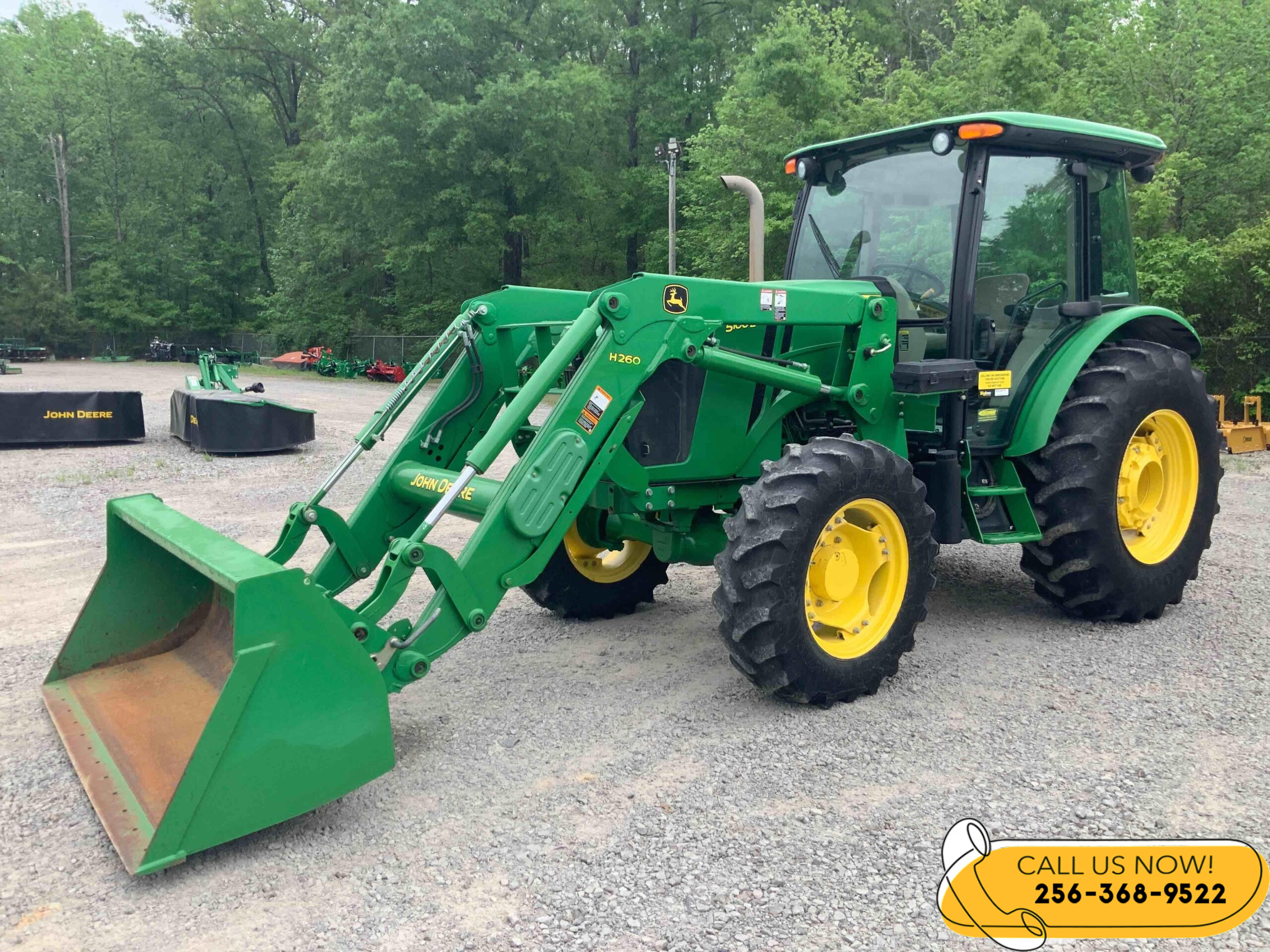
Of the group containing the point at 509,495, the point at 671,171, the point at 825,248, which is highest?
the point at 671,171

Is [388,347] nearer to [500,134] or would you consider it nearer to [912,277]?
[500,134]

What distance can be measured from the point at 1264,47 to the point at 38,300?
46.0m

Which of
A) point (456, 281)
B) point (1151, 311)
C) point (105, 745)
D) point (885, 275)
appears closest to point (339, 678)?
point (105, 745)

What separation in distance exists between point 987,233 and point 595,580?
276cm

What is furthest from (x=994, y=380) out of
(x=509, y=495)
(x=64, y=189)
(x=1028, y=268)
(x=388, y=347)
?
(x=64, y=189)

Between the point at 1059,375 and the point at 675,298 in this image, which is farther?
the point at 1059,375

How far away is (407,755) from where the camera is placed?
3.90m

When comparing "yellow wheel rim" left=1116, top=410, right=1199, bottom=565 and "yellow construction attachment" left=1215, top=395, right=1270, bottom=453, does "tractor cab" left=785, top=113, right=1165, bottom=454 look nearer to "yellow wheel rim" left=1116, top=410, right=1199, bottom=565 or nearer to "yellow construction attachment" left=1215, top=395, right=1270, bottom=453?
"yellow wheel rim" left=1116, top=410, right=1199, bottom=565

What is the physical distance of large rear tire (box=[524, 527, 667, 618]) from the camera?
18.3ft

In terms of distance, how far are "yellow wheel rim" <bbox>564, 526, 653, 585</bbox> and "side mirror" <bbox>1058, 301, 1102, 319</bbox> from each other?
2.61 meters

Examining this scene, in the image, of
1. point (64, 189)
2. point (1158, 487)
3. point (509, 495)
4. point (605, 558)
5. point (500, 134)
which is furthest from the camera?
point (64, 189)

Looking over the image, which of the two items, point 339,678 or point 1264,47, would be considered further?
point 1264,47

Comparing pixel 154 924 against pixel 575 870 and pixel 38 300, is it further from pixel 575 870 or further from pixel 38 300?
pixel 38 300

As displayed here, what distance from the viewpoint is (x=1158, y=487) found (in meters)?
5.78
